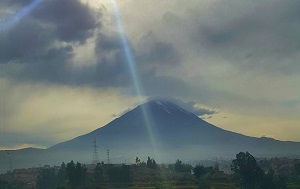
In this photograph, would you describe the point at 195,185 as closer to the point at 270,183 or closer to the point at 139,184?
the point at 139,184

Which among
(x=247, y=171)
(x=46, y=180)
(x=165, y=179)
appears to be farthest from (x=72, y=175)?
(x=247, y=171)

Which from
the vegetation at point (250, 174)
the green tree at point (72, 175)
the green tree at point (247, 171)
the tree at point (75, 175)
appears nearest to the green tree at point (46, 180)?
the green tree at point (72, 175)

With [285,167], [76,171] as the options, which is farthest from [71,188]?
[285,167]

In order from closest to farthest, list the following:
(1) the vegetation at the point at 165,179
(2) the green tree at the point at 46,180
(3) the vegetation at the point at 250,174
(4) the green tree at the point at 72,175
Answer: (3) the vegetation at the point at 250,174 < (1) the vegetation at the point at 165,179 < (4) the green tree at the point at 72,175 < (2) the green tree at the point at 46,180

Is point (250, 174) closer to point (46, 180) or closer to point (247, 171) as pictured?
point (247, 171)

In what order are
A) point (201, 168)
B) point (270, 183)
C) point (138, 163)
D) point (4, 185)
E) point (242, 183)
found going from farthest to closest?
1. point (138, 163)
2. point (201, 168)
3. point (4, 185)
4. point (242, 183)
5. point (270, 183)

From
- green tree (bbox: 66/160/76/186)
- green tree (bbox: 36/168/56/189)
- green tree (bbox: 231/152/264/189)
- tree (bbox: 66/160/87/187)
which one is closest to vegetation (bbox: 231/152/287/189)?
green tree (bbox: 231/152/264/189)

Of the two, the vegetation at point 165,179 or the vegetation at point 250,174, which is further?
the vegetation at point 165,179

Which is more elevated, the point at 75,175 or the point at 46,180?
the point at 75,175

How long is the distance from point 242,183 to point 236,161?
4.52m

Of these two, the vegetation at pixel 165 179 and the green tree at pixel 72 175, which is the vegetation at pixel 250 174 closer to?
the vegetation at pixel 165 179

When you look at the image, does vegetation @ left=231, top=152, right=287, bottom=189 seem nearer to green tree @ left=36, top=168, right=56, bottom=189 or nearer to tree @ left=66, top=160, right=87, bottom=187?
tree @ left=66, top=160, right=87, bottom=187

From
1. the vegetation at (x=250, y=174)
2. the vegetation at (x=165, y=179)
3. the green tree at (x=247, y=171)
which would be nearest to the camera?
the vegetation at (x=250, y=174)

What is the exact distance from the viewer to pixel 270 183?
A: 7838 cm
